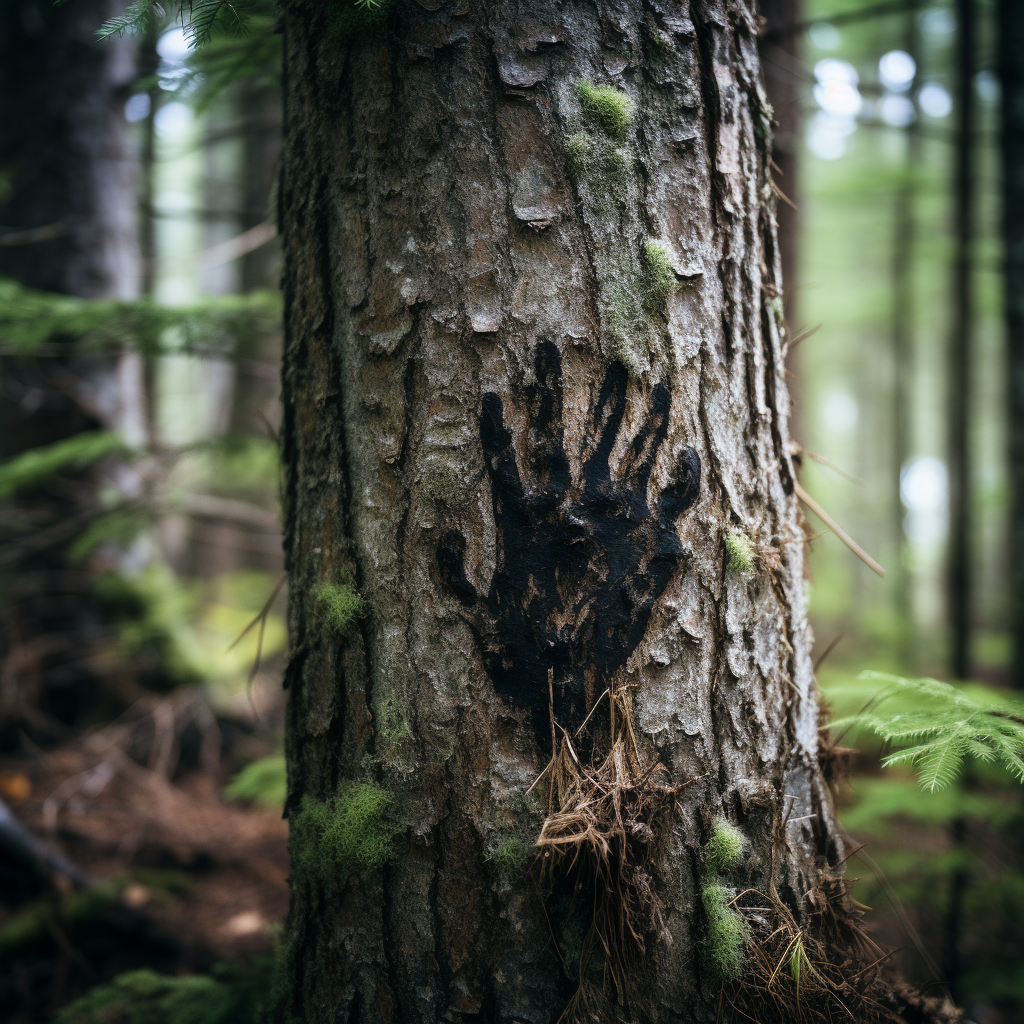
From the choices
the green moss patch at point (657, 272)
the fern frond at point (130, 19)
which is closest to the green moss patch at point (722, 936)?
the green moss patch at point (657, 272)

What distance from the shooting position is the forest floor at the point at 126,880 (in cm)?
251

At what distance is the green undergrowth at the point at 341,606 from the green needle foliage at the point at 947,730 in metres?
1.09

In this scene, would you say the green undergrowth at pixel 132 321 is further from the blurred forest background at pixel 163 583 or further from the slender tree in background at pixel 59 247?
the slender tree in background at pixel 59 247

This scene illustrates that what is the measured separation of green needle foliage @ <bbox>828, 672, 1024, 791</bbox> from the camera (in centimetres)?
110

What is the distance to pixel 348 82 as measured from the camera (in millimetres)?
1294

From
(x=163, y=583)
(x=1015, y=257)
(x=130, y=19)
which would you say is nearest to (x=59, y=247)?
(x=163, y=583)

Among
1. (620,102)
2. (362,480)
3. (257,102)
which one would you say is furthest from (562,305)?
(257,102)

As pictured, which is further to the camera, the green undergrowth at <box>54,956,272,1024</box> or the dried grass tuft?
the green undergrowth at <box>54,956,272,1024</box>

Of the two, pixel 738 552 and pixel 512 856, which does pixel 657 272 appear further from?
pixel 512 856

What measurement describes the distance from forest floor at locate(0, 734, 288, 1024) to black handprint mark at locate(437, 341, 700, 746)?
1931mm

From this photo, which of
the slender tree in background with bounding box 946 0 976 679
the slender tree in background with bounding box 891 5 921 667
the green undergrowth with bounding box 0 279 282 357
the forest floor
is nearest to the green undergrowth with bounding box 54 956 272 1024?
the forest floor

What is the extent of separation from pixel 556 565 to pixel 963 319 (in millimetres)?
4196

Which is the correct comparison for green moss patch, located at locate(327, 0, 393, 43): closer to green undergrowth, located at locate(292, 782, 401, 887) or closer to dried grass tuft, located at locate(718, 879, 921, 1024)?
green undergrowth, located at locate(292, 782, 401, 887)

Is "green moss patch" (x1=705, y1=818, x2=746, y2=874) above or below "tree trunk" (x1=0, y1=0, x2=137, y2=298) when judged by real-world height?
below
